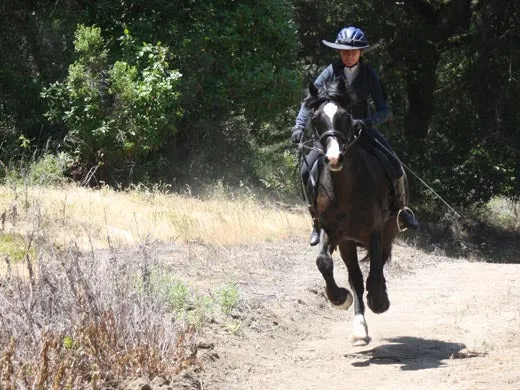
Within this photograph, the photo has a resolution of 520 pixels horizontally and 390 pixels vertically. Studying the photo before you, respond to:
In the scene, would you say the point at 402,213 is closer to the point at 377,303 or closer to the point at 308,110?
the point at 377,303

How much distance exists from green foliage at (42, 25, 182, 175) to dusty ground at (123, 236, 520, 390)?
6406mm

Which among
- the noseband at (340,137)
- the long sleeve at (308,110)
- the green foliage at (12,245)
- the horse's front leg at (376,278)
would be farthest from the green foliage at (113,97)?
the noseband at (340,137)

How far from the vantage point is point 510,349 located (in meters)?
9.42

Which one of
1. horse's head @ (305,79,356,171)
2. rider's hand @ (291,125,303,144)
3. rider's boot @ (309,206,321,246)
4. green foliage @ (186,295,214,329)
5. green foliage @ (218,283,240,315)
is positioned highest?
horse's head @ (305,79,356,171)

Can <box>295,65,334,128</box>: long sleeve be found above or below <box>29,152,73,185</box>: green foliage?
above

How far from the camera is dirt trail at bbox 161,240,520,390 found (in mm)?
8602

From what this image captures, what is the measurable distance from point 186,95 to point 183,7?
2.33 m

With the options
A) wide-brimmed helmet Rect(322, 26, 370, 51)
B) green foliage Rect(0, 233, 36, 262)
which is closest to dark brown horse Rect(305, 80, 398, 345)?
wide-brimmed helmet Rect(322, 26, 370, 51)

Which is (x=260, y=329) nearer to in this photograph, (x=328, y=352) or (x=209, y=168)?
(x=328, y=352)

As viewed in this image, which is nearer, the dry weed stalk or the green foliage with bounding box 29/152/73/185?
the dry weed stalk

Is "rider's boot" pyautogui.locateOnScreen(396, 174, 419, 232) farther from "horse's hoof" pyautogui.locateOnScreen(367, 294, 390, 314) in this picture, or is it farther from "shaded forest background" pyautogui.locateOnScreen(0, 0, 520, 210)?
"shaded forest background" pyautogui.locateOnScreen(0, 0, 520, 210)

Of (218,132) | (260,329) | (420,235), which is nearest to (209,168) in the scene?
(218,132)

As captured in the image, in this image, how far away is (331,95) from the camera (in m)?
9.59

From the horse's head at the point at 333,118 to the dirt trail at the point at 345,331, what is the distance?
2043 millimetres
